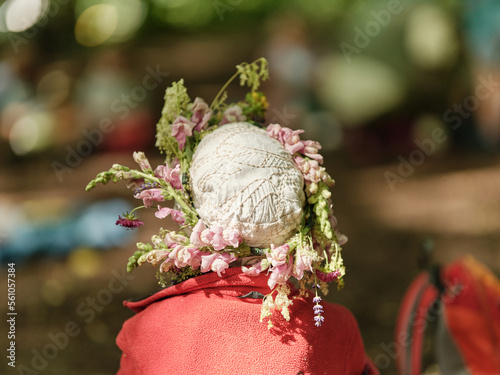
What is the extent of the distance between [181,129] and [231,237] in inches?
11.9

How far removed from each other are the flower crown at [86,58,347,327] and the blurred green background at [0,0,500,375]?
54.4 inches

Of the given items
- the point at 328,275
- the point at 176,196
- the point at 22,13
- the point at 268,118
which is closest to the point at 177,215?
the point at 176,196

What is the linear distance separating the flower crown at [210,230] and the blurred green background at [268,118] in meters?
1.38

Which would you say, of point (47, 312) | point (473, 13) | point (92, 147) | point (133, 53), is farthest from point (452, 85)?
point (47, 312)

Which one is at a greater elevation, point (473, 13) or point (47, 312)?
point (473, 13)

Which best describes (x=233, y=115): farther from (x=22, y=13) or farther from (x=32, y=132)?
(x=32, y=132)

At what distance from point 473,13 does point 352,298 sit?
167 cm

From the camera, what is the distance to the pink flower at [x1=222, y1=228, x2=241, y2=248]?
996 mm

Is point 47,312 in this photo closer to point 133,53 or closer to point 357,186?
point 133,53

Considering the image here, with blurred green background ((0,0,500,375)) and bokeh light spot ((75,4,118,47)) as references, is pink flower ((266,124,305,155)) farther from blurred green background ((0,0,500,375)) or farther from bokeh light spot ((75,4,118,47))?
bokeh light spot ((75,4,118,47))

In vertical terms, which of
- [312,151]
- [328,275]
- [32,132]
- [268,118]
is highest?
[312,151]

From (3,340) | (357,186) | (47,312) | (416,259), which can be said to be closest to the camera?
(3,340)

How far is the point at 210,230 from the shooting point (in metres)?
1.01

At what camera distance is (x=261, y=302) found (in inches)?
41.8
